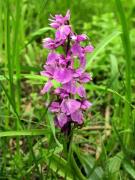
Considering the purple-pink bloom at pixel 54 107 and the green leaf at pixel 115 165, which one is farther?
the green leaf at pixel 115 165

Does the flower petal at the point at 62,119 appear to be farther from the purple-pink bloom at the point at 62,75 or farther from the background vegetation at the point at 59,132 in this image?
the purple-pink bloom at the point at 62,75

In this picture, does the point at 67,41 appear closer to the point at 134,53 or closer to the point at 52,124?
the point at 52,124

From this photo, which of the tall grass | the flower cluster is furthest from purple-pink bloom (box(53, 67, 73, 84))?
the tall grass

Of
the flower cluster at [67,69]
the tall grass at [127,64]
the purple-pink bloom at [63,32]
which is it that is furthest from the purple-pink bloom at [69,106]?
the tall grass at [127,64]

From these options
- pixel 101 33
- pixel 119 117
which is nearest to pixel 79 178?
pixel 119 117

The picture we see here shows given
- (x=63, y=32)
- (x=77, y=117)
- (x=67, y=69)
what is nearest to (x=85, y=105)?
(x=77, y=117)

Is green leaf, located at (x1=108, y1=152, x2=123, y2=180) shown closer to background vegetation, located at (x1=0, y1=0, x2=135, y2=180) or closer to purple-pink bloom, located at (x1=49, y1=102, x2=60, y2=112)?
background vegetation, located at (x1=0, y1=0, x2=135, y2=180)

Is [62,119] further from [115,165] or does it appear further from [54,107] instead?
[115,165]

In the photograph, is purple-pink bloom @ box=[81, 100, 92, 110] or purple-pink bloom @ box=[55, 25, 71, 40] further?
purple-pink bloom @ box=[81, 100, 92, 110]
